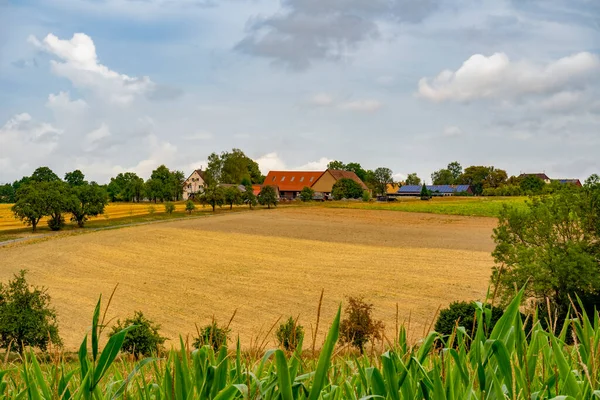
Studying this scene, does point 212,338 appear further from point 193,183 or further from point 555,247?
point 193,183

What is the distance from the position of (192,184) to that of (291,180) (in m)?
28.1

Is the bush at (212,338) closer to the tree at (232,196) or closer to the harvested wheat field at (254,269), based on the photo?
the harvested wheat field at (254,269)

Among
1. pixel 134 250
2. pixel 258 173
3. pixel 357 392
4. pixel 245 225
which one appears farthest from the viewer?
pixel 258 173

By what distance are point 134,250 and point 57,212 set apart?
26.9 m

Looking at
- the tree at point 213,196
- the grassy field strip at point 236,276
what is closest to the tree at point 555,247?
the grassy field strip at point 236,276

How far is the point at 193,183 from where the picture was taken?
560 ft

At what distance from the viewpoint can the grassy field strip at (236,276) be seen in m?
35.7

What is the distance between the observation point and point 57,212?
8288 centimetres

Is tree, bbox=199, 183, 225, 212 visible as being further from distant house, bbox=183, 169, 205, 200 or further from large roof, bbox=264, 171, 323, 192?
distant house, bbox=183, 169, 205, 200

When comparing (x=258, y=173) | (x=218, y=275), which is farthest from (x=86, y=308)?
(x=258, y=173)

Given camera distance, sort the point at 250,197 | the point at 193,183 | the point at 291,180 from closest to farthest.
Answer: the point at 250,197
the point at 291,180
the point at 193,183

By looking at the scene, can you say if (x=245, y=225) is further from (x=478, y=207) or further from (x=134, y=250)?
(x=478, y=207)

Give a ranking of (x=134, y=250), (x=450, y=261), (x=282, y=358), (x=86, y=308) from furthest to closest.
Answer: (x=134, y=250) < (x=450, y=261) < (x=86, y=308) < (x=282, y=358)

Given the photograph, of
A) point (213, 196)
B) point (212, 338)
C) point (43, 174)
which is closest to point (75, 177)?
point (43, 174)
